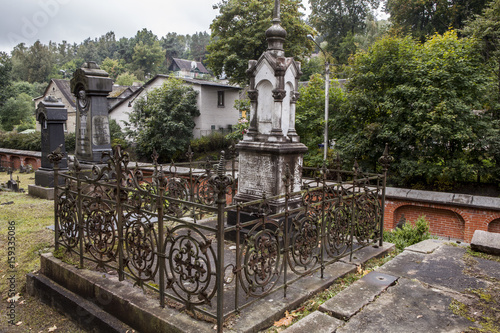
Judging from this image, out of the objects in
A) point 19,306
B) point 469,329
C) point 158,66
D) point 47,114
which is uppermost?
point 158,66

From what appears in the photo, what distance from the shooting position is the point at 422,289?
4.18m

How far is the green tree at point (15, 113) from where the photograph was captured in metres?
37.1

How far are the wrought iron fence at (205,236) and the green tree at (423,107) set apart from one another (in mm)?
7619

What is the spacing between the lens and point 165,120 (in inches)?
937

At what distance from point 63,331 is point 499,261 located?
6076 millimetres

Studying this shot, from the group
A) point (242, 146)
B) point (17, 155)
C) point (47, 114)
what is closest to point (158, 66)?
point (17, 155)

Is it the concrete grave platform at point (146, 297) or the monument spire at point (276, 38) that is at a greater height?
the monument spire at point (276, 38)

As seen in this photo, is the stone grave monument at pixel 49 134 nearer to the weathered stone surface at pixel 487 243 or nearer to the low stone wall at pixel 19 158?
the low stone wall at pixel 19 158

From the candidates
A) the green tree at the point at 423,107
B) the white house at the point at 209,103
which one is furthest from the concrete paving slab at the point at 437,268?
the white house at the point at 209,103

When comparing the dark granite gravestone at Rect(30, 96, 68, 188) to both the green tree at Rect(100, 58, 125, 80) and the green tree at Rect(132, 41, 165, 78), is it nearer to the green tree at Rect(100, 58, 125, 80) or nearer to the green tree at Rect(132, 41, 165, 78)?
the green tree at Rect(132, 41, 165, 78)

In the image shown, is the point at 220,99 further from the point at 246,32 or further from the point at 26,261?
the point at 26,261

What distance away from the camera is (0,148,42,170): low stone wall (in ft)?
61.2

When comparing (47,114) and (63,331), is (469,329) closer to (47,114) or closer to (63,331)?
(63,331)

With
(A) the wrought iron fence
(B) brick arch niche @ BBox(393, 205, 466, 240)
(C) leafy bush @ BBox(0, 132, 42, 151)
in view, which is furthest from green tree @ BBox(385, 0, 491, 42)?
(C) leafy bush @ BBox(0, 132, 42, 151)
